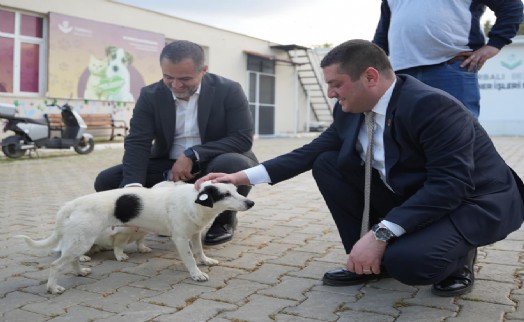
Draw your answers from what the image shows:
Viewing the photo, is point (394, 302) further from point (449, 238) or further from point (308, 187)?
point (308, 187)

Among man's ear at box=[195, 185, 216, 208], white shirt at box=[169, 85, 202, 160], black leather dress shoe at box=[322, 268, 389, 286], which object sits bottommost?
black leather dress shoe at box=[322, 268, 389, 286]

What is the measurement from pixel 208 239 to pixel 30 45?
478 inches

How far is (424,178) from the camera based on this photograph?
8.34 feet

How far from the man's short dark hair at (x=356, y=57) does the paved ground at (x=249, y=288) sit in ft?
3.78

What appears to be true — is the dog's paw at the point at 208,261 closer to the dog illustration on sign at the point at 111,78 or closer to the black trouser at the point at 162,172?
the black trouser at the point at 162,172

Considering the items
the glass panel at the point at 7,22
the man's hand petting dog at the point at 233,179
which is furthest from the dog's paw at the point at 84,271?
the glass panel at the point at 7,22

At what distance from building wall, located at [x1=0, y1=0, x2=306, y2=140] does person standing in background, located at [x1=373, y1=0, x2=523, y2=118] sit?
12.1m

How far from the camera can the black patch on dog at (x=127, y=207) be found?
321 centimetres

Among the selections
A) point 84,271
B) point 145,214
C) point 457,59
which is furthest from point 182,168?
point 457,59

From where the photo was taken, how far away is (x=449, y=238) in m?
2.43

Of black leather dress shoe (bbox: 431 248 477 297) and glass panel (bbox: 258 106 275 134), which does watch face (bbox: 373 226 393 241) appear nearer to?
black leather dress shoe (bbox: 431 248 477 297)

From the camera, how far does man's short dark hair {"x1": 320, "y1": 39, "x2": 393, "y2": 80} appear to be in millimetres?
2455

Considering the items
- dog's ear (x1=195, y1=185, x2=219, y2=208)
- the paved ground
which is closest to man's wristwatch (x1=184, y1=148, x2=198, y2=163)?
the paved ground

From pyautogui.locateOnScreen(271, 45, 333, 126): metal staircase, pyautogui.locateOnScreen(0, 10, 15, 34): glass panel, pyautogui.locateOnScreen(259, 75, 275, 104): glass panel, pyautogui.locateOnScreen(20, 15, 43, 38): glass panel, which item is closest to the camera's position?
pyautogui.locateOnScreen(0, 10, 15, 34): glass panel
